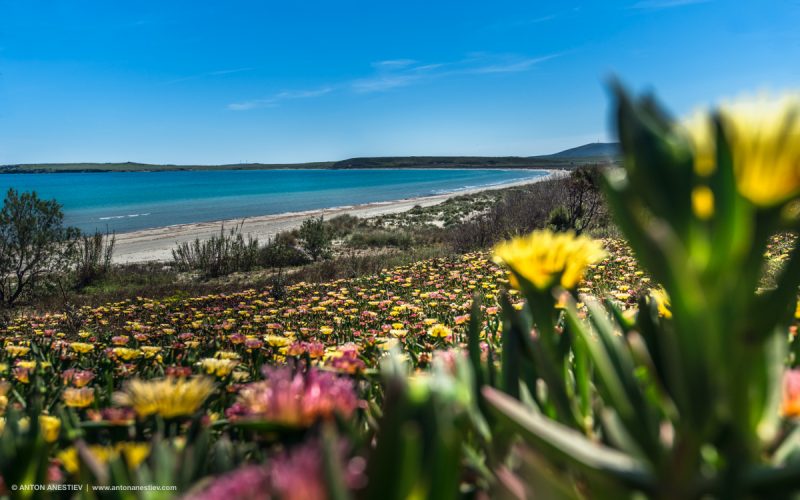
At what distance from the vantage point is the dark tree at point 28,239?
9703mm

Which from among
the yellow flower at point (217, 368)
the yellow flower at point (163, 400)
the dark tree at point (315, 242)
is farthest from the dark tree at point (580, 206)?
the yellow flower at point (163, 400)

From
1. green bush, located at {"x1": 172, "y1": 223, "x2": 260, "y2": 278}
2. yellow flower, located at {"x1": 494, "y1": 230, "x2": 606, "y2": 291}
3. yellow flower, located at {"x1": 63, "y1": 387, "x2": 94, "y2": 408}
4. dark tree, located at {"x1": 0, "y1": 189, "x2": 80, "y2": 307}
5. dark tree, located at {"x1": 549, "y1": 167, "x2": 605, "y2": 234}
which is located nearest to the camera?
yellow flower, located at {"x1": 494, "y1": 230, "x2": 606, "y2": 291}

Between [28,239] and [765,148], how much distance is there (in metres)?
12.3

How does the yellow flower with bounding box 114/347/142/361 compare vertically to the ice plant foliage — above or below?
below

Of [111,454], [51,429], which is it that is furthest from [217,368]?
[111,454]

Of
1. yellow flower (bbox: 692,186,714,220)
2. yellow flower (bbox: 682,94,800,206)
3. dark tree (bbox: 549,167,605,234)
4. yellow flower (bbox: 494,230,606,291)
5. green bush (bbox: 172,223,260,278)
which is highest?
yellow flower (bbox: 682,94,800,206)

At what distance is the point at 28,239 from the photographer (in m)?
9.96

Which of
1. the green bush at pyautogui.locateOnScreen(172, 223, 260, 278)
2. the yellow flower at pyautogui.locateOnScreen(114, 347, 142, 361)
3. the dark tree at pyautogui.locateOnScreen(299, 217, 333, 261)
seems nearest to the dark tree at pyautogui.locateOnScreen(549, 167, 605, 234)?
the dark tree at pyautogui.locateOnScreen(299, 217, 333, 261)

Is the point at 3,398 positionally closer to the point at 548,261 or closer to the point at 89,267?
the point at 548,261

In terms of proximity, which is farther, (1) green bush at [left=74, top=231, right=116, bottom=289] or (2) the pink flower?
(1) green bush at [left=74, top=231, right=116, bottom=289]

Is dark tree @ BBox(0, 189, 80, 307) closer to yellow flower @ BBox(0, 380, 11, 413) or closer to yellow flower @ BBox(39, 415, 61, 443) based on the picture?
yellow flower @ BBox(0, 380, 11, 413)

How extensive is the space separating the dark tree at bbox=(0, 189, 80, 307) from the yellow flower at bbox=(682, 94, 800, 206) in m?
11.6

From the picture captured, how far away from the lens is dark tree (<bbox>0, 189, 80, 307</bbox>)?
9.70 meters

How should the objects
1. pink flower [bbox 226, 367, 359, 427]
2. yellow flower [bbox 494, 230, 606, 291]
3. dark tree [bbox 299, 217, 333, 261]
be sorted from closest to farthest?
pink flower [bbox 226, 367, 359, 427] < yellow flower [bbox 494, 230, 606, 291] < dark tree [bbox 299, 217, 333, 261]
